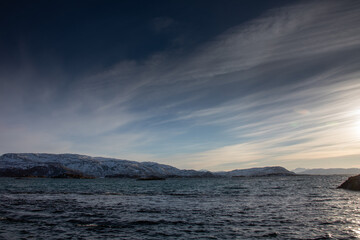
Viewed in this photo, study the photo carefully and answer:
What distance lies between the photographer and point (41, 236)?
57.8 feet

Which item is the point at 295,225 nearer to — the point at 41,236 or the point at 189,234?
the point at 189,234

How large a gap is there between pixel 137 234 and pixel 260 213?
51.0ft

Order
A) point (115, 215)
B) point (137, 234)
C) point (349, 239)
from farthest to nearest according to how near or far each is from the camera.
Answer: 1. point (115, 215)
2. point (137, 234)
3. point (349, 239)

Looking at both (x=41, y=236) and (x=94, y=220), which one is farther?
(x=94, y=220)

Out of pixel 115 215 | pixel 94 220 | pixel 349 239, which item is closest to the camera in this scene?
pixel 349 239

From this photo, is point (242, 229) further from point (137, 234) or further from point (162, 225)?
point (137, 234)

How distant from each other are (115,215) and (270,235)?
640 inches

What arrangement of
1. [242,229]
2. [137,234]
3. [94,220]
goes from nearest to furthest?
1. [137,234]
2. [242,229]
3. [94,220]

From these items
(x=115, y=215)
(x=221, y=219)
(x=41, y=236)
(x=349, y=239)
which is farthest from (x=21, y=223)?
(x=349, y=239)

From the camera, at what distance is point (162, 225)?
70.4 feet

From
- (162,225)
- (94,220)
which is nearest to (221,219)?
(162,225)

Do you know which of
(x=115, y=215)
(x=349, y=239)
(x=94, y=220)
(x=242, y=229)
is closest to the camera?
(x=349, y=239)

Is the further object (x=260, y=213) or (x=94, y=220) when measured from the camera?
(x=260, y=213)

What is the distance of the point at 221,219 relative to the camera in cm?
2408
